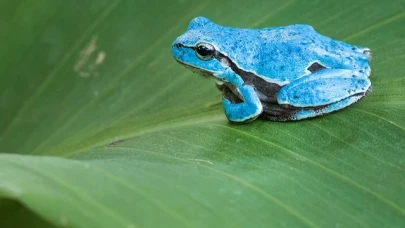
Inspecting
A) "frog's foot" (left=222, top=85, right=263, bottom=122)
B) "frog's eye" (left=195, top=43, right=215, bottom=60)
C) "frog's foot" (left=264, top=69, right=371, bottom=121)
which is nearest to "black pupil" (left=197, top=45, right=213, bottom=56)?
"frog's eye" (left=195, top=43, right=215, bottom=60)

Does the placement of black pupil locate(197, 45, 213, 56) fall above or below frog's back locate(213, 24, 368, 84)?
above

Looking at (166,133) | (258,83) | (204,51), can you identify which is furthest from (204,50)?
(166,133)

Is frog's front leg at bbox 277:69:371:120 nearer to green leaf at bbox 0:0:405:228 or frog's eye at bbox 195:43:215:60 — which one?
green leaf at bbox 0:0:405:228

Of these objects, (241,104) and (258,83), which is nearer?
(241,104)

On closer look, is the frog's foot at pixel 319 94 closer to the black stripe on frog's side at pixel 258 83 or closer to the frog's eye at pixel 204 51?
the black stripe on frog's side at pixel 258 83

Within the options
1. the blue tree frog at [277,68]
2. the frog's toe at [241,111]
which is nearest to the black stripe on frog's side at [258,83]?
the blue tree frog at [277,68]

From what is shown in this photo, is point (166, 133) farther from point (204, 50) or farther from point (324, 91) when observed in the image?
point (324, 91)
